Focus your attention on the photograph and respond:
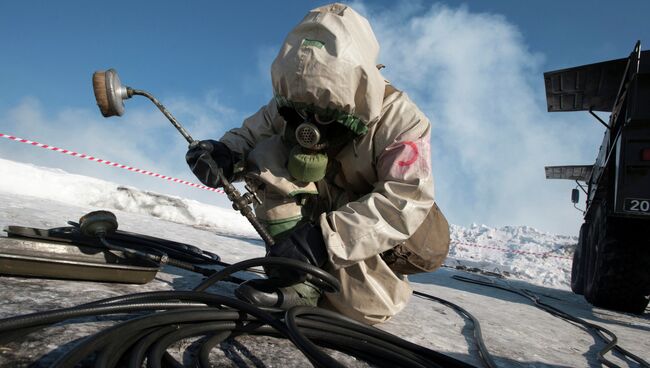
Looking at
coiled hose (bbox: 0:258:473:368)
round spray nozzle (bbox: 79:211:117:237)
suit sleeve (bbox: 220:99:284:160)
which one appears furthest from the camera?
suit sleeve (bbox: 220:99:284:160)

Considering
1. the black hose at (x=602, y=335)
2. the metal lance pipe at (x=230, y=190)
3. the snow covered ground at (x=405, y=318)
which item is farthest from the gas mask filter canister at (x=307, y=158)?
the black hose at (x=602, y=335)

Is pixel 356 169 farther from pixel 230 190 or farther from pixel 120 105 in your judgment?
pixel 120 105

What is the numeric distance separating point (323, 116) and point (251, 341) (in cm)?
79

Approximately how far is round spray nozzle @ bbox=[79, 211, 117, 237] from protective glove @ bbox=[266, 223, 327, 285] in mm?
775

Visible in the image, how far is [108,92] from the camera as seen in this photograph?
1.58 meters

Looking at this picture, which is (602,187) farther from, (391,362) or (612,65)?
(391,362)

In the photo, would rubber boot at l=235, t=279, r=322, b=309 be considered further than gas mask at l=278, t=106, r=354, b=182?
No

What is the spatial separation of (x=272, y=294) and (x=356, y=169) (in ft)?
1.99

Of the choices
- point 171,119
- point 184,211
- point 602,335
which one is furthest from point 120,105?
point 184,211

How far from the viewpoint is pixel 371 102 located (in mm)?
1484

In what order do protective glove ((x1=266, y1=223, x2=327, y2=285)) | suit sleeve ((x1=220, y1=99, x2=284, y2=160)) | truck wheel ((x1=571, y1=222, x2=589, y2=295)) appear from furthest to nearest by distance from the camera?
truck wheel ((x1=571, y1=222, x2=589, y2=295)), suit sleeve ((x1=220, y1=99, x2=284, y2=160)), protective glove ((x1=266, y1=223, x2=327, y2=285))

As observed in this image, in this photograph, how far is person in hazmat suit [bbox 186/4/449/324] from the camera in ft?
4.58

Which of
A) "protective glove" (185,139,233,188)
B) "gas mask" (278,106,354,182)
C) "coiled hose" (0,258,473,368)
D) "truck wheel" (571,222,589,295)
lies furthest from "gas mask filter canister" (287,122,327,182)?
"truck wheel" (571,222,589,295)

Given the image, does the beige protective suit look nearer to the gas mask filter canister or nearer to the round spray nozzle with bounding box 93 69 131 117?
the gas mask filter canister
